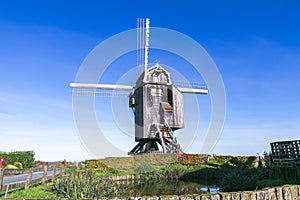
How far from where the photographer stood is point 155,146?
2478 cm

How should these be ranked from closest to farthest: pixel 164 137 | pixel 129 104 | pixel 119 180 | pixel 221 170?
pixel 119 180 → pixel 221 170 → pixel 164 137 → pixel 129 104

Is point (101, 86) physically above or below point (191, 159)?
above

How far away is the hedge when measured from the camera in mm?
25116

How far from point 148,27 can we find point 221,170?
17.5 meters

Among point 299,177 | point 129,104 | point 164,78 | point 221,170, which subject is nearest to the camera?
point 299,177

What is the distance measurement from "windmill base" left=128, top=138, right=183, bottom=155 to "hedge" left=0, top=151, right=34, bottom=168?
35.0 ft

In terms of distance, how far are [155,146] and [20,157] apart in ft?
45.2

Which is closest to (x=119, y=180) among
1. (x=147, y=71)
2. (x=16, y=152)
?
(x=147, y=71)

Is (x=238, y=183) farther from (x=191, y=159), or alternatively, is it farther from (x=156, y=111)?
(x=156, y=111)

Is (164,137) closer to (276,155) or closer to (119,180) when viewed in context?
(119,180)

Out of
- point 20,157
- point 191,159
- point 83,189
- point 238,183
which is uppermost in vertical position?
point 20,157

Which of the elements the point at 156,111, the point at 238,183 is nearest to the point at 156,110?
the point at 156,111

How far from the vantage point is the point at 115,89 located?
93.7 feet

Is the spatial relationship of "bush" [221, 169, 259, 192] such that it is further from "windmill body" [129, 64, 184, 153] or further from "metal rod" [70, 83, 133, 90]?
"metal rod" [70, 83, 133, 90]
